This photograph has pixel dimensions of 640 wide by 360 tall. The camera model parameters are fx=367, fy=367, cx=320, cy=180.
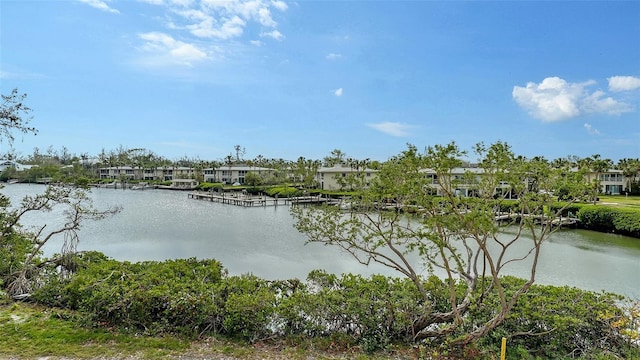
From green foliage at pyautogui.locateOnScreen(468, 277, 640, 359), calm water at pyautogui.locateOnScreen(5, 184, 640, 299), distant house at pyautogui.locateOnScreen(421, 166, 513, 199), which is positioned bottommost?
calm water at pyautogui.locateOnScreen(5, 184, 640, 299)

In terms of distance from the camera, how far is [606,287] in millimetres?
11992

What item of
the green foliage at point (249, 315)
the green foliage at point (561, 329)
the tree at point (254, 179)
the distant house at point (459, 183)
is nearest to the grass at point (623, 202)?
the green foliage at point (561, 329)

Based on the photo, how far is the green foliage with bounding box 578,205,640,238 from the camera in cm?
2185

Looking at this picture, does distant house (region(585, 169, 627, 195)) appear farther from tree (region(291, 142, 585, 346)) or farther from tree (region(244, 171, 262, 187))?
tree (region(291, 142, 585, 346))

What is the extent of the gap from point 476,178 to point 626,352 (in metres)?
2.96

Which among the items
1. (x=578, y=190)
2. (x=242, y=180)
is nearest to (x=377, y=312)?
(x=578, y=190)

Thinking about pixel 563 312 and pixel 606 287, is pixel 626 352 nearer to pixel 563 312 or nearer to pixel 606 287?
pixel 563 312

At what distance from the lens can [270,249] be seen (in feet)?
57.5

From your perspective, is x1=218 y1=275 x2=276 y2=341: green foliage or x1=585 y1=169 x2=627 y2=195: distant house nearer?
x1=218 y1=275 x2=276 y2=341: green foliage

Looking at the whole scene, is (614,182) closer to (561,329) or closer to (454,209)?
(561,329)

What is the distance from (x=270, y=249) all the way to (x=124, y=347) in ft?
41.0

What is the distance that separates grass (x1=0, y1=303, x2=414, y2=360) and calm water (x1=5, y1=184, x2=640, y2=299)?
23.0 ft

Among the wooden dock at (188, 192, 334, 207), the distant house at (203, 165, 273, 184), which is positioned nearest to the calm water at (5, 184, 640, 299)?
the wooden dock at (188, 192, 334, 207)

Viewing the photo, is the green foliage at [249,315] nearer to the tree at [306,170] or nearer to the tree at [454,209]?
the tree at [454,209]
